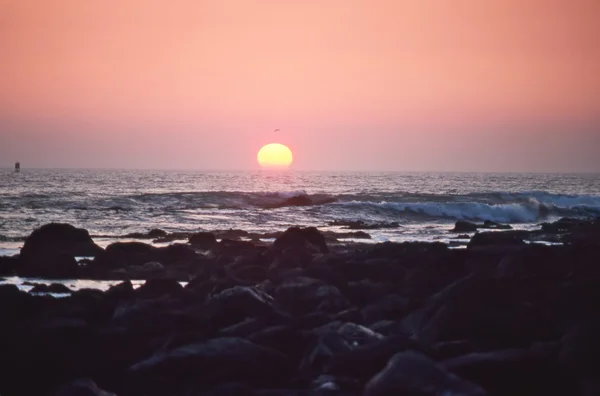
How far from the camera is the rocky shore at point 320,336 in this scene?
267 inches

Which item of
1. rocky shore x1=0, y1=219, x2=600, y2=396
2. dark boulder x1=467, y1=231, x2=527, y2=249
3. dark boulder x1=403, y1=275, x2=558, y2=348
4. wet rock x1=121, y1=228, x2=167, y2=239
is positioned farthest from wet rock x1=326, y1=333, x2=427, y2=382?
wet rock x1=121, y1=228, x2=167, y2=239

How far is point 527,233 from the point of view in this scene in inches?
1154

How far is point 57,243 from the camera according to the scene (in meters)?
19.1

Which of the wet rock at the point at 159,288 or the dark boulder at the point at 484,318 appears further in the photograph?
the wet rock at the point at 159,288

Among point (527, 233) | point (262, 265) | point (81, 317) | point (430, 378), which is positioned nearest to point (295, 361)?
point (430, 378)

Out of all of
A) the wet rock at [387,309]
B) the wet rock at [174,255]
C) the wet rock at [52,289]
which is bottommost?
the wet rock at [52,289]

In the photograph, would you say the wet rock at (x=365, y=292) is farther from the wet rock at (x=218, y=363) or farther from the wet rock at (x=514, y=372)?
the wet rock at (x=514, y=372)

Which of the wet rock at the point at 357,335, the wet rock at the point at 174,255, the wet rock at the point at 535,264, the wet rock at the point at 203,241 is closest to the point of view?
the wet rock at the point at 357,335

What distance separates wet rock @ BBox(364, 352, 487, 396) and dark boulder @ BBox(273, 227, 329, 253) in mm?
10487

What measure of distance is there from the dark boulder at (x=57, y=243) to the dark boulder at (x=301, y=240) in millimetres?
4538

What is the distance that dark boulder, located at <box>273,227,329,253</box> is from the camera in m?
17.5

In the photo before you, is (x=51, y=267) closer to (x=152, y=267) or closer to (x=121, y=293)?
(x=152, y=267)

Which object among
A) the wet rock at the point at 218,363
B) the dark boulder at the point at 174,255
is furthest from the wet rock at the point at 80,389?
the dark boulder at the point at 174,255

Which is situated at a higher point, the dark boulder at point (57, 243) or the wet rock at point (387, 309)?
the wet rock at point (387, 309)
